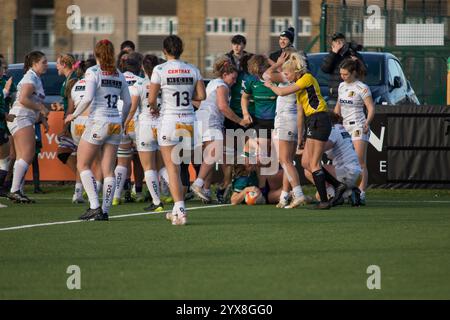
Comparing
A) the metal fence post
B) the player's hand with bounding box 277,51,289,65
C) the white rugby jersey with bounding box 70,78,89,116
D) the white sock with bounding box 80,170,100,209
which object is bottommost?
the white sock with bounding box 80,170,100,209

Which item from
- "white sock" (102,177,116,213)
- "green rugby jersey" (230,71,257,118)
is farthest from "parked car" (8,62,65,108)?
"white sock" (102,177,116,213)

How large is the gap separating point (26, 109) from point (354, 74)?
14.8 feet

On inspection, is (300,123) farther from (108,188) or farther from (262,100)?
(108,188)

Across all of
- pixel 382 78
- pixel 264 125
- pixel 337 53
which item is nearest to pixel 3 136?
pixel 264 125

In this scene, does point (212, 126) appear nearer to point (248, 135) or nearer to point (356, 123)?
point (248, 135)

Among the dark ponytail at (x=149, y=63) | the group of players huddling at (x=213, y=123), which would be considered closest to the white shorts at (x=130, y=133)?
the group of players huddling at (x=213, y=123)

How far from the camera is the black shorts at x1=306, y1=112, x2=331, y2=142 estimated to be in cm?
1562

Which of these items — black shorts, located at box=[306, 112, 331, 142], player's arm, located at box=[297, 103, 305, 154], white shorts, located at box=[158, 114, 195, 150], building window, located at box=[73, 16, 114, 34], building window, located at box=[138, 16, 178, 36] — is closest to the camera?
white shorts, located at box=[158, 114, 195, 150]

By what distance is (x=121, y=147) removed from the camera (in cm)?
1725

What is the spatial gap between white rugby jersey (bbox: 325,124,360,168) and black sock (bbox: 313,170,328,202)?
2.47ft

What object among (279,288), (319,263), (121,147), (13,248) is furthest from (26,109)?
(279,288)

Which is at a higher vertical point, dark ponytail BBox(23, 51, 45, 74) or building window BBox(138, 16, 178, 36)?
building window BBox(138, 16, 178, 36)

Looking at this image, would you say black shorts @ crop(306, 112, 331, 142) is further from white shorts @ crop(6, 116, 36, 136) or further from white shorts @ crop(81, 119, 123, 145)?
white shorts @ crop(6, 116, 36, 136)

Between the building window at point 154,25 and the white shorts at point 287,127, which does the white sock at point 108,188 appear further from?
the building window at point 154,25
